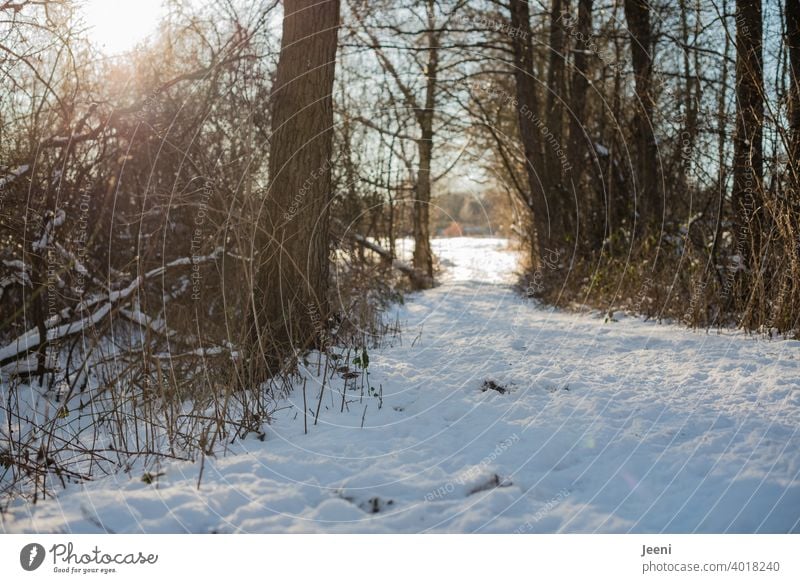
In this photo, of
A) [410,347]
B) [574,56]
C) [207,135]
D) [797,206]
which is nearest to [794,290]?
[797,206]

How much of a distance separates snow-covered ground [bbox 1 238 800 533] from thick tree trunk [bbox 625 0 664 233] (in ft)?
15.0

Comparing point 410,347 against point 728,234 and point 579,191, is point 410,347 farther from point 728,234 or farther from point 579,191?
point 579,191

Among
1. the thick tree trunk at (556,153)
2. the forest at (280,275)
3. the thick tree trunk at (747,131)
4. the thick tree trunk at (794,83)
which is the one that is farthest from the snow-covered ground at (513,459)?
the thick tree trunk at (556,153)

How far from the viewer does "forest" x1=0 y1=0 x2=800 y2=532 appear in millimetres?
2896

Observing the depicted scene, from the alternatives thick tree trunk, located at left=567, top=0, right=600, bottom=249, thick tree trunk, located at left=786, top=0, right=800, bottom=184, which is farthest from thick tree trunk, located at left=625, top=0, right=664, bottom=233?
thick tree trunk, located at left=786, top=0, right=800, bottom=184

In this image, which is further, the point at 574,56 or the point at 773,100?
the point at 574,56

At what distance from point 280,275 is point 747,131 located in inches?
181

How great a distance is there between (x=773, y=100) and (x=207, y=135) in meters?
5.59

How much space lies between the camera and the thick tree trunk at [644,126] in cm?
765

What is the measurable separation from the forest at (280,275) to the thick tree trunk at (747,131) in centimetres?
3

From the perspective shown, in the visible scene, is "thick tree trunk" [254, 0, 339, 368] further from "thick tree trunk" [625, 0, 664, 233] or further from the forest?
"thick tree trunk" [625, 0, 664, 233]

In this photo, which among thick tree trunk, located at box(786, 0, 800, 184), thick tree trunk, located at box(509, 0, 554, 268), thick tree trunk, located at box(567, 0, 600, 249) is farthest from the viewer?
thick tree trunk, located at box(567, 0, 600, 249)

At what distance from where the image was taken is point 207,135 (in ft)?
19.2

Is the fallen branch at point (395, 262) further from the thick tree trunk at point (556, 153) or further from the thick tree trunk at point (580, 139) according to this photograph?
the thick tree trunk at point (580, 139)
